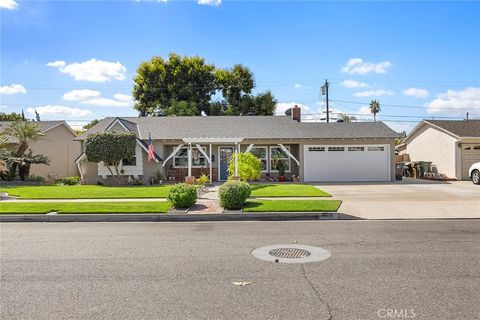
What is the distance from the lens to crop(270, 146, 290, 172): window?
24.9 meters

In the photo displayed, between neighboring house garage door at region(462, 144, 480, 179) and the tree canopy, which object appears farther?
the tree canopy

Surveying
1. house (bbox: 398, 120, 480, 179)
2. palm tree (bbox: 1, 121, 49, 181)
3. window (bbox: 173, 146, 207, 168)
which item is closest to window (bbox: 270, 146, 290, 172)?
window (bbox: 173, 146, 207, 168)

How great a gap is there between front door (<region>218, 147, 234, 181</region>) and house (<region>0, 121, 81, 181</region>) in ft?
37.5

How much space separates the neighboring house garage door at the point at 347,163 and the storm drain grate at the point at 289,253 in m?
16.8

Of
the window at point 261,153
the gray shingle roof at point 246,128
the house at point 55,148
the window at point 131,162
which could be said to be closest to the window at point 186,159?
the gray shingle roof at point 246,128

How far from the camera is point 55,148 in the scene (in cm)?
2897

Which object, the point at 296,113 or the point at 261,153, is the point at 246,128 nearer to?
the point at 261,153

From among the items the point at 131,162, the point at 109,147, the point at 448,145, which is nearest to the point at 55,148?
the point at 131,162

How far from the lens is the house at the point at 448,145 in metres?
23.8

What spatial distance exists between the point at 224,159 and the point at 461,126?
1633 cm

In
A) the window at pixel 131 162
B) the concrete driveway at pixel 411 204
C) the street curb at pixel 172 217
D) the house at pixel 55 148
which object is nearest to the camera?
the street curb at pixel 172 217

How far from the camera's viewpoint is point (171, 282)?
5.31 meters

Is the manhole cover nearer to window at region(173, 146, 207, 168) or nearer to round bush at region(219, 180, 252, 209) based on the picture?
round bush at region(219, 180, 252, 209)

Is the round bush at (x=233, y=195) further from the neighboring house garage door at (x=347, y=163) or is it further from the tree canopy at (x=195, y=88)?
the tree canopy at (x=195, y=88)
